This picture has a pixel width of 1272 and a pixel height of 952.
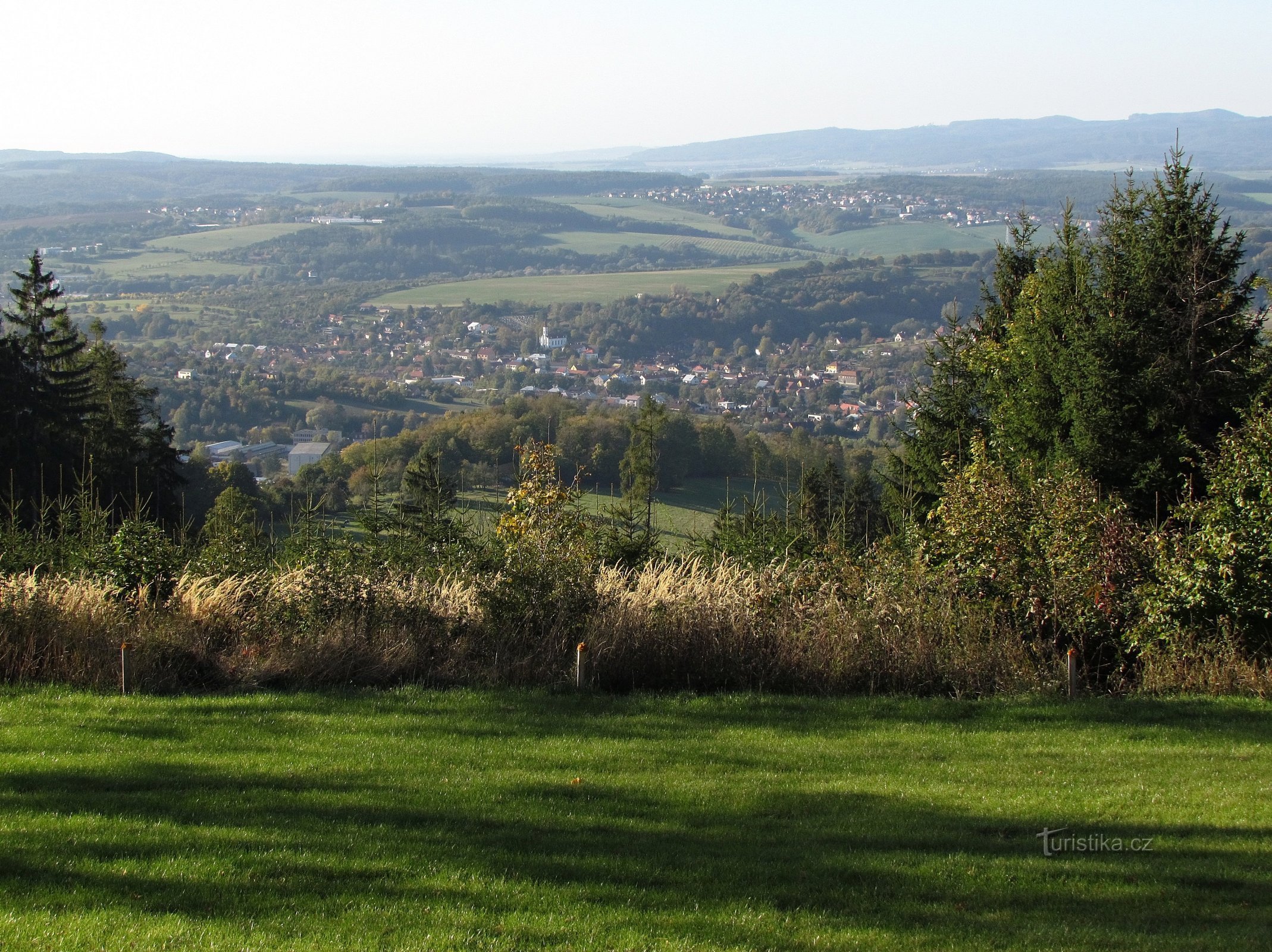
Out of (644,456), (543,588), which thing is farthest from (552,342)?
(543,588)

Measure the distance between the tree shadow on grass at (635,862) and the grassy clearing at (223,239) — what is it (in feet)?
515

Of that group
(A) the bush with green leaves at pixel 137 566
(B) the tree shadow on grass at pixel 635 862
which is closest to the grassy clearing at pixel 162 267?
(A) the bush with green leaves at pixel 137 566

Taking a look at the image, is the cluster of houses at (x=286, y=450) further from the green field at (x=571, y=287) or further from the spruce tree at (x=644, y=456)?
the green field at (x=571, y=287)

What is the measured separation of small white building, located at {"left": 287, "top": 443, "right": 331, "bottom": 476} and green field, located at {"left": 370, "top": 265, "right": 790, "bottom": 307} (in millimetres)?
68815

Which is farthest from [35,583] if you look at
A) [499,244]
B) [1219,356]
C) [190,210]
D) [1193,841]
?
[190,210]

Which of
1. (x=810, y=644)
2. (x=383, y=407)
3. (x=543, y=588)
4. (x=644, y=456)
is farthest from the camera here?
(x=383, y=407)

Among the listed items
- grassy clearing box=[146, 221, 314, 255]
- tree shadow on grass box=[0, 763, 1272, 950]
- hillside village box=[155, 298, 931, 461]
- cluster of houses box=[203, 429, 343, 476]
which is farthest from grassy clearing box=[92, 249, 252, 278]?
tree shadow on grass box=[0, 763, 1272, 950]

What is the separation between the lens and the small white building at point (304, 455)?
57250mm

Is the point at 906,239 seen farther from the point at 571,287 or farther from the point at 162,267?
the point at 162,267

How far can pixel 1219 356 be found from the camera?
16234mm

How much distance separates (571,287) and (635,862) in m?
140

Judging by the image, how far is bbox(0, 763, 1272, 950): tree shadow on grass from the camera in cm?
444

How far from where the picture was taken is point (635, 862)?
502 cm

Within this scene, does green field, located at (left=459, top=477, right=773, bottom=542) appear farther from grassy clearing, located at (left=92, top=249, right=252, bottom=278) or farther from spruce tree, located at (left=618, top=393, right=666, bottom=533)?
grassy clearing, located at (left=92, top=249, right=252, bottom=278)
